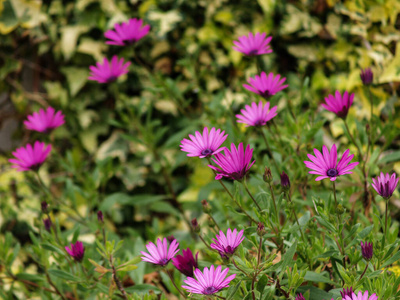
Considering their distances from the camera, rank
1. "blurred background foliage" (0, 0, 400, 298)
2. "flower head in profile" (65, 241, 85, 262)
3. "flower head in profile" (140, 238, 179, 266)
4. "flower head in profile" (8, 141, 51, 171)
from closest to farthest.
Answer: "flower head in profile" (140, 238, 179, 266) → "flower head in profile" (65, 241, 85, 262) → "flower head in profile" (8, 141, 51, 171) → "blurred background foliage" (0, 0, 400, 298)

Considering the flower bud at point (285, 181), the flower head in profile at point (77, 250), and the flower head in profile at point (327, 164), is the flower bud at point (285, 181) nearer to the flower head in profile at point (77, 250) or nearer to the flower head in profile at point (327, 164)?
the flower head in profile at point (327, 164)

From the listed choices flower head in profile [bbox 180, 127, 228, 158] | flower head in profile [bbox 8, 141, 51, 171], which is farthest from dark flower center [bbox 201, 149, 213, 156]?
flower head in profile [bbox 8, 141, 51, 171]

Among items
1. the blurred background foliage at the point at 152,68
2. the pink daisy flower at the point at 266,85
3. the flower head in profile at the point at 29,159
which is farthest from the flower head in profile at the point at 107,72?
the blurred background foliage at the point at 152,68

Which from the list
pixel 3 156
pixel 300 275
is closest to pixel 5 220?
pixel 3 156

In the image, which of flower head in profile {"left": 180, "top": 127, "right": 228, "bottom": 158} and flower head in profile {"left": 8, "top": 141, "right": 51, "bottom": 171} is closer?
flower head in profile {"left": 180, "top": 127, "right": 228, "bottom": 158}

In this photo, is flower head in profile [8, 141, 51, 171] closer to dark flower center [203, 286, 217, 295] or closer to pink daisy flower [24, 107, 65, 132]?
pink daisy flower [24, 107, 65, 132]

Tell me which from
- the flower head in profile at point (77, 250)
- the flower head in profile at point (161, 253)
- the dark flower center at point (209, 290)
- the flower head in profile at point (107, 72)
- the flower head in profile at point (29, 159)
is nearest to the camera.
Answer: the dark flower center at point (209, 290)

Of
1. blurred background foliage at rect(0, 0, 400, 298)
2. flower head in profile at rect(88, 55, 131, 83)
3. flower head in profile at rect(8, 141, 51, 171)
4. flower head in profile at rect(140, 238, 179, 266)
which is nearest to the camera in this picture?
flower head in profile at rect(140, 238, 179, 266)

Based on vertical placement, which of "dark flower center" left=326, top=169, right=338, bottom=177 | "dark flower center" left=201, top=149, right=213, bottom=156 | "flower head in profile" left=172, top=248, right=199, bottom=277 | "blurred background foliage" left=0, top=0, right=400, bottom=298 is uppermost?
"dark flower center" left=201, top=149, right=213, bottom=156

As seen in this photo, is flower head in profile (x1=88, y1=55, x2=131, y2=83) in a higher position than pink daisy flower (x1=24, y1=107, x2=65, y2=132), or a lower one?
higher

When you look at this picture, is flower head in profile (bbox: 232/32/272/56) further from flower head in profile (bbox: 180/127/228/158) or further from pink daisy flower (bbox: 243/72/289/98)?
flower head in profile (bbox: 180/127/228/158)

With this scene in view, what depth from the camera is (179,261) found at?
0.75 meters

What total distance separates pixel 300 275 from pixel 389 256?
173 millimetres

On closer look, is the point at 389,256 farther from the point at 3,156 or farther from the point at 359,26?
the point at 3,156
